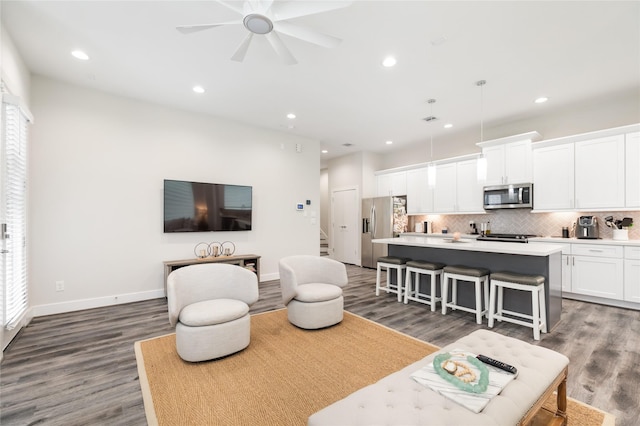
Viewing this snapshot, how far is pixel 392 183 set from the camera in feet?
24.1

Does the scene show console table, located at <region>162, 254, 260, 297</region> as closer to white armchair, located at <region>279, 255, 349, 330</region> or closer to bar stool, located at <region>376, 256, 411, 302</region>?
white armchair, located at <region>279, 255, 349, 330</region>

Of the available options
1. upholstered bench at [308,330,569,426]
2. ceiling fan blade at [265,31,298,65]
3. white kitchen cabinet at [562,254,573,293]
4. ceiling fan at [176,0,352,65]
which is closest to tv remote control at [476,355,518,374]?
upholstered bench at [308,330,569,426]

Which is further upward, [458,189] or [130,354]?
[458,189]

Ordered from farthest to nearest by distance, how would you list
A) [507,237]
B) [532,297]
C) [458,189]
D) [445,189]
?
[445,189]
[458,189]
[507,237]
[532,297]

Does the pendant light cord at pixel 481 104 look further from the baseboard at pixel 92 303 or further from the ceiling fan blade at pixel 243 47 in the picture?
the baseboard at pixel 92 303

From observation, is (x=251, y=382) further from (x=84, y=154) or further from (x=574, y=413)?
(x=84, y=154)

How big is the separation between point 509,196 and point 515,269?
7.37ft

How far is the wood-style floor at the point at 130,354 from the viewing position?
1.92 meters

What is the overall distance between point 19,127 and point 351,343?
4.21m

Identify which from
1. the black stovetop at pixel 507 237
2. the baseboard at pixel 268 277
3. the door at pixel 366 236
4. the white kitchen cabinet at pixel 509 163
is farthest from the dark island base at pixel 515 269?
the baseboard at pixel 268 277

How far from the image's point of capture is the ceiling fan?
7.06 ft

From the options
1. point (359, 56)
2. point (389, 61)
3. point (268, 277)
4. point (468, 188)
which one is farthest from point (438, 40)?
point (268, 277)

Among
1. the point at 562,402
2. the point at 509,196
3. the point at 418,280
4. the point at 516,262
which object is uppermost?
Result: the point at 509,196

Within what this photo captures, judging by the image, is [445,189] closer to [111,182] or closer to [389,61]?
[389,61]
